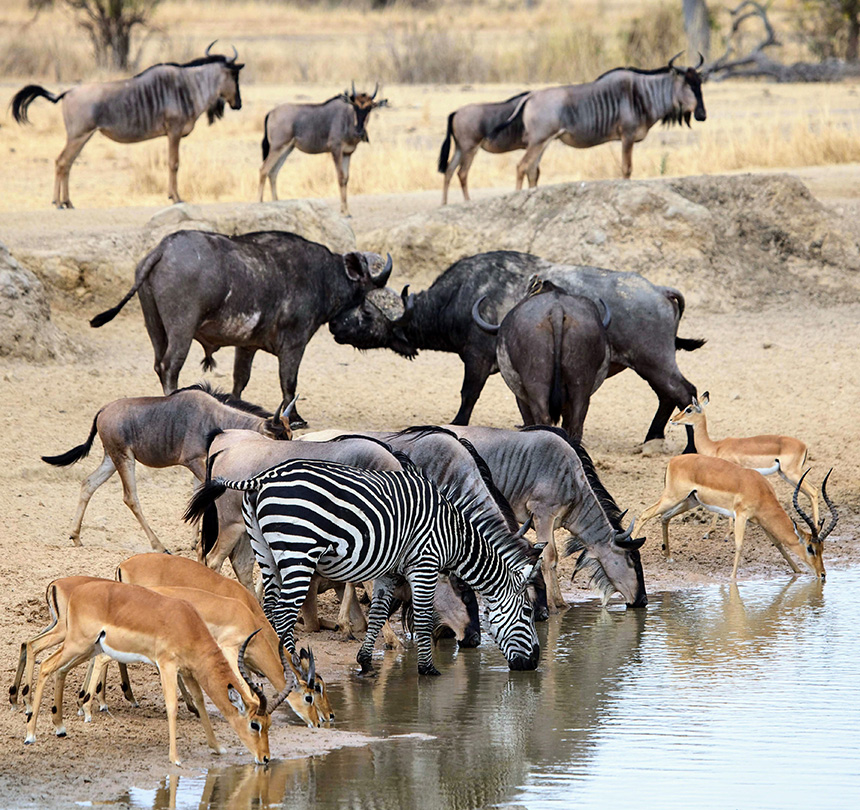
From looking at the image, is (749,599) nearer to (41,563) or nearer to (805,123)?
(41,563)

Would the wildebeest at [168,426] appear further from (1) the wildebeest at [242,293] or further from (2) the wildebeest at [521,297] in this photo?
(2) the wildebeest at [521,297]

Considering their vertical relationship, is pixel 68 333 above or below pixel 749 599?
above

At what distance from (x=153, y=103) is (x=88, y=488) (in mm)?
10355

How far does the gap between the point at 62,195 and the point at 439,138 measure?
858 cm

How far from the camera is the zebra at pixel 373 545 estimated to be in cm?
678

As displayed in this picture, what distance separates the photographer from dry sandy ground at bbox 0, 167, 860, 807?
6086 millimetres

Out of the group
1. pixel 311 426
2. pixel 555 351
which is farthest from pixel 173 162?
pixel 555 351

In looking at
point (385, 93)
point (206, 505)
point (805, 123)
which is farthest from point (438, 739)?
point (385, 93)

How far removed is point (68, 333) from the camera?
1381 cm

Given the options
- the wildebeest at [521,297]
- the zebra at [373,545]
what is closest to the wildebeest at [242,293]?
the wildebeest at [521,297]

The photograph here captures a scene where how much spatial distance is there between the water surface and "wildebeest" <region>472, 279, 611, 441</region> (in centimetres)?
220

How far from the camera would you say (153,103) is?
18297 mm

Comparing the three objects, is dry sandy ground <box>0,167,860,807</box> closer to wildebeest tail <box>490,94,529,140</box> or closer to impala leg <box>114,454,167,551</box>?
impala leg <box>114,454,167,551</box>

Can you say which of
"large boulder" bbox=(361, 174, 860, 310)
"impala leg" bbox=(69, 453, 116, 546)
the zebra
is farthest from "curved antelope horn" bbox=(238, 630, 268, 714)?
"large boulder" bbox=(361, 174, 860, 310)
